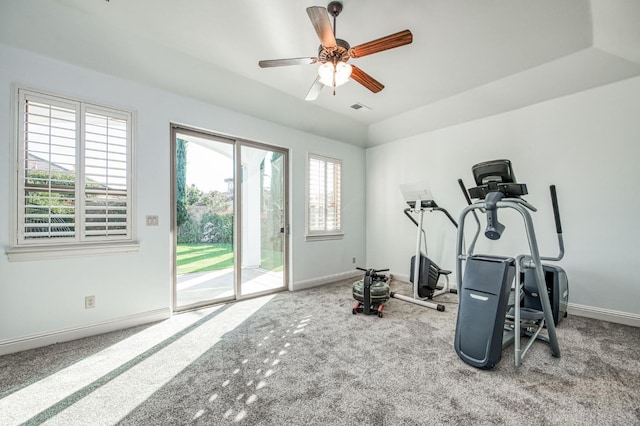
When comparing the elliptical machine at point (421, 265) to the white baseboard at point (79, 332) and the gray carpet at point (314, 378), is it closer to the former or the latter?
the gray carpet at point (314, 378)

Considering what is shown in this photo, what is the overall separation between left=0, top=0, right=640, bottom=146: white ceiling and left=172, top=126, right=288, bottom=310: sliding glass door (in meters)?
0.71

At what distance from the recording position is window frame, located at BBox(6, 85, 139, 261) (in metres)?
2.32

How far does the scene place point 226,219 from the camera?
373 centimetres

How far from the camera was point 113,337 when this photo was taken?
262 centimetres

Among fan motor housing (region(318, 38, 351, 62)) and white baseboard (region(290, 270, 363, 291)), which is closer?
fan motor housing (region(318, 38, 351, 62))

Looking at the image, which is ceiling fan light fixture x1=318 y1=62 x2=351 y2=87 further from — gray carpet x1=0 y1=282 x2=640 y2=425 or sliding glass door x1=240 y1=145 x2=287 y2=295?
gray carpet x1=0 y1=282 x2=640 y2=425

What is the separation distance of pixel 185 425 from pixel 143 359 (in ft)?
3.38

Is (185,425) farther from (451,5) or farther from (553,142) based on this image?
(553,142)

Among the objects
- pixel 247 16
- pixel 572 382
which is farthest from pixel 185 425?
pixel 247 16

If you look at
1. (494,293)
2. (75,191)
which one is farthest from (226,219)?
(494,293)

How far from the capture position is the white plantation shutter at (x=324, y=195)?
469 centimetres

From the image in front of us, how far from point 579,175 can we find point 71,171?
5702mm

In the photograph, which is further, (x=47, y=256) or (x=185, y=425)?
(x=47, y=256)

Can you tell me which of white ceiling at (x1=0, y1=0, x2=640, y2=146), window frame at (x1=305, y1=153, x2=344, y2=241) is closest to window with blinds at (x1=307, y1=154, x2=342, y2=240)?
window frame at (x1=305, y1=153, x2=344, y2=241)
